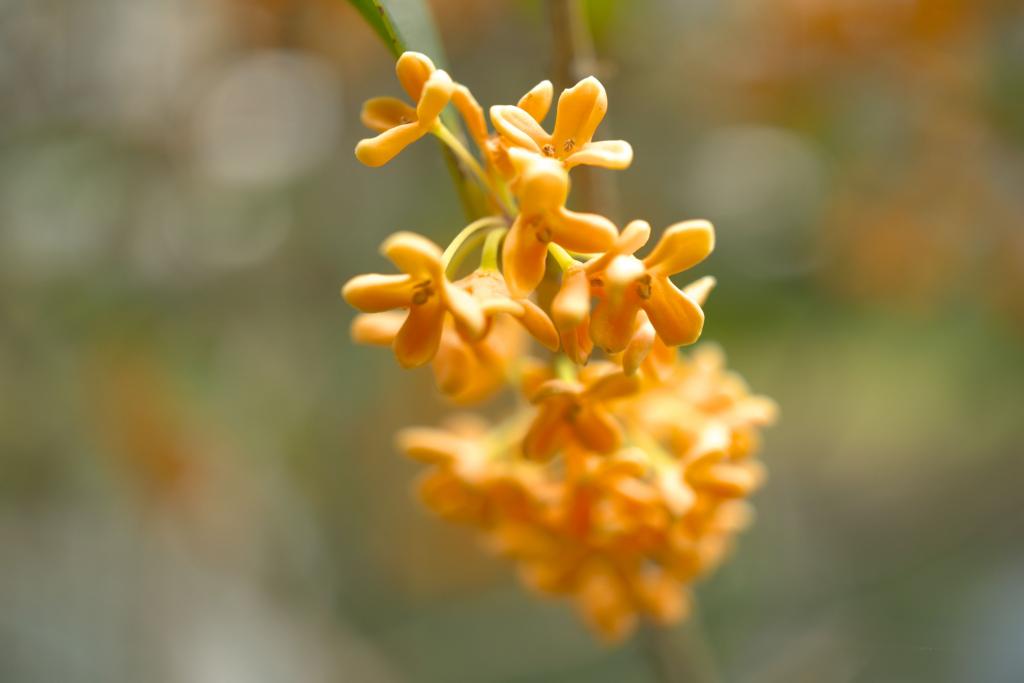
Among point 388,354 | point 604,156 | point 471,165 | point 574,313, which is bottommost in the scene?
point 574,313

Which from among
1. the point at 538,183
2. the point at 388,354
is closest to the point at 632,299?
the point at 538,183

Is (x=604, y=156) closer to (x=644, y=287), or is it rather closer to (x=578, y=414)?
(x=644, y=287)

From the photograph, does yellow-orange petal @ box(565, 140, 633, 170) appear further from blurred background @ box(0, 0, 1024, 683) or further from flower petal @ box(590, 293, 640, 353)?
blurred background @ box(0, 0, 1024, 683)

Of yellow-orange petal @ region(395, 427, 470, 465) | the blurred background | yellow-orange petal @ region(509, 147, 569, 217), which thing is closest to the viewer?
yellow-orange petal @ region(509, 147, 569, 217)

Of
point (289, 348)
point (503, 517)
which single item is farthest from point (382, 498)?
point (503, 517)

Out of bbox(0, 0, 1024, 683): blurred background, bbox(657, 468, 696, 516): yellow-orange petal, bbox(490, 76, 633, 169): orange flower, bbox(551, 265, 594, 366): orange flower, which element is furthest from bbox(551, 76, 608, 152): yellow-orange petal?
bbox(0, 0, 1024, 683): blurred background

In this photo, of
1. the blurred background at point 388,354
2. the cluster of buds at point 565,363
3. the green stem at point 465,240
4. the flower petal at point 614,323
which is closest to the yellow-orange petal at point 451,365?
the cluster of buds at point 565,363

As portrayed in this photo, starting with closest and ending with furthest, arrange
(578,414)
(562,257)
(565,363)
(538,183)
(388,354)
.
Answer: (538,183)
(562,257)
(578,414)
(565,363)
(388,354)

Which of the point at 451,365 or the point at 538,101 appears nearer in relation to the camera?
the point at 538,101
